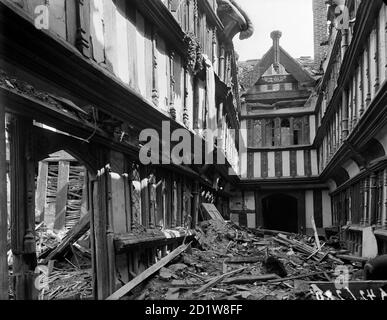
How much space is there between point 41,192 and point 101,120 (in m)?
4.25


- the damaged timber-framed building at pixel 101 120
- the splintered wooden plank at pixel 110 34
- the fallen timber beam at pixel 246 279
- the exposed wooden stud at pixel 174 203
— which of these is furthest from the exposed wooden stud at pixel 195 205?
the splintered wooden plank at pixel 110 34

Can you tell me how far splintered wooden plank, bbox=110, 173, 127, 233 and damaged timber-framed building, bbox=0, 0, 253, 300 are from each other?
2 centimetres

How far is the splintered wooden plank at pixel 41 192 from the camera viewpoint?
9.47 m

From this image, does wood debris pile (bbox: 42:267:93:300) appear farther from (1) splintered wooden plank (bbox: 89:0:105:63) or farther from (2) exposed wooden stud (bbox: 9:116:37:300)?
(1) splintered wooden plank (bbox: 89:0:105:63)

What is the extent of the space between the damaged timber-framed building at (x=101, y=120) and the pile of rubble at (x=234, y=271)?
0.55 meters

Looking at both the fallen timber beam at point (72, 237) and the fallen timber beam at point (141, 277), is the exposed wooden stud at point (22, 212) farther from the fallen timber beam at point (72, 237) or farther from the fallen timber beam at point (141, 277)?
the fallen timber beam at point (72, 237)

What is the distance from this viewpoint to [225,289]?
21.6 ft

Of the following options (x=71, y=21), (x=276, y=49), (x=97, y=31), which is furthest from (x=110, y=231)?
(x=276, y=49)

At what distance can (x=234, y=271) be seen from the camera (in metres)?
7.72

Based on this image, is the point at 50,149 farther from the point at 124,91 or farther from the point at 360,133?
the point at 360,133

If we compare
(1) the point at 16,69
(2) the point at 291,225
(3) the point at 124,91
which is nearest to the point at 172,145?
(3) the point at 124,91

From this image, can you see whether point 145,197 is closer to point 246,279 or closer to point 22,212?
point 246,279

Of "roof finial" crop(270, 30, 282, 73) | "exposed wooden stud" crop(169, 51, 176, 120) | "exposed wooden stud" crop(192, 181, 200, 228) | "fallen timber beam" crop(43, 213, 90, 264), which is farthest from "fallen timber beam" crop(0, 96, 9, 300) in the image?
"roof finial" crop(270, 30, 282, 73)

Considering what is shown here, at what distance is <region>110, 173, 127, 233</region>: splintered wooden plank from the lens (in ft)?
21.5
